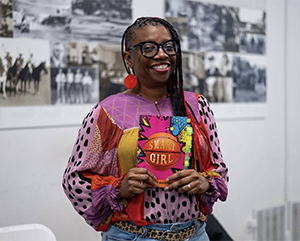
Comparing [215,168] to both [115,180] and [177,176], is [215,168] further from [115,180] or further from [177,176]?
[115,180]

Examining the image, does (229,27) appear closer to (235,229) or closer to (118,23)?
(118,23)

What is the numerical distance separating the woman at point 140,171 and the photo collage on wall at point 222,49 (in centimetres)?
126

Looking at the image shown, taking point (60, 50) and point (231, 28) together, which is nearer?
point (60, 50)

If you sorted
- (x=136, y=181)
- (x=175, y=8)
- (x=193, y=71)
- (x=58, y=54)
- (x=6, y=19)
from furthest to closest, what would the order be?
(x=193, y=71) → (x=175, y=8) → (x=58, y=54) → (x=6, y=19) → (x=136, y=181)

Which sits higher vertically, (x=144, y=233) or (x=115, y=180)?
(x=115, y=180)

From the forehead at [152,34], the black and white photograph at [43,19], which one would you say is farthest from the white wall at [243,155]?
the forehead at [152,34]

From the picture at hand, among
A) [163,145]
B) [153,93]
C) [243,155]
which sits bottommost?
[243,155]

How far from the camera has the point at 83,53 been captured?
A: 6.80 ft

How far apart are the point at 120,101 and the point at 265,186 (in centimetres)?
205

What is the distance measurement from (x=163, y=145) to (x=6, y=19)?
121 centimetres

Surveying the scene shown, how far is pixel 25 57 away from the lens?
1.91 m

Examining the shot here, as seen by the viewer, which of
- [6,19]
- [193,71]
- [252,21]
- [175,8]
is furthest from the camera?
[252,21]

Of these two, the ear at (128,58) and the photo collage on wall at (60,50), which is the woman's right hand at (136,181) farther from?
the photo collage on wall at (60,50)

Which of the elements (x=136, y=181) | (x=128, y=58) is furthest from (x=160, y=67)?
(x=136, y=181)
